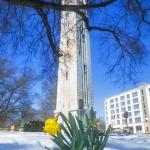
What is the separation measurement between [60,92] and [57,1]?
19547mm

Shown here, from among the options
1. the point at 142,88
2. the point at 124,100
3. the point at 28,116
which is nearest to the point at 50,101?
the point at 28,116

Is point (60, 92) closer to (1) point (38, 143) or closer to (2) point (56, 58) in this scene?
(2) point (56, 58)

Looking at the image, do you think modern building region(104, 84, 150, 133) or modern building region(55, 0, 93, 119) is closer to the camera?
modern building region(55, 0, 93, 119)

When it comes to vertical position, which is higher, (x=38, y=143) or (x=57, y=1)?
(x=57, y=1)

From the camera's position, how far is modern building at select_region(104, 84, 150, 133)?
105500 millimetres

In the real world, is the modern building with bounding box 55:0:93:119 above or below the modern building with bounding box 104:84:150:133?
below

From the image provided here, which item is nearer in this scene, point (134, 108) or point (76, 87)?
point (76, 87)

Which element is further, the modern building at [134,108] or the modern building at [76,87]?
the modern building at [134,108]

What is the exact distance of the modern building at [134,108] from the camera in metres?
106

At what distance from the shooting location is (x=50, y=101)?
36.0m

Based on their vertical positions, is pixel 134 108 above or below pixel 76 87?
above

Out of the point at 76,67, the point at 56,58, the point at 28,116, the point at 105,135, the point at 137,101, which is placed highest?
the point at 137,101

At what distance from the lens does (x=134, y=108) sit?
111 m

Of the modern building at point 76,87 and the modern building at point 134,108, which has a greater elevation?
the modern building at point 134,108
